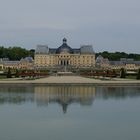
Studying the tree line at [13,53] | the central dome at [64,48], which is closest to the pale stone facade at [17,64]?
the central dome at [64,48]

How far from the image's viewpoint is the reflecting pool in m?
6.45

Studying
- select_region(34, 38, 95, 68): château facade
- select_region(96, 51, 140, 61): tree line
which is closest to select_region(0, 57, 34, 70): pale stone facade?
select_region(34, 38, 95, 68): château facade

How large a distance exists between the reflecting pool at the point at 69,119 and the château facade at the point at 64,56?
47882 mm

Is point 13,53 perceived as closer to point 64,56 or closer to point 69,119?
point 64,56

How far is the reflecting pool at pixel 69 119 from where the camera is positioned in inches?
254

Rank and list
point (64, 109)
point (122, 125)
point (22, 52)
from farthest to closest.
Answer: point (22, 52)
point (64, 109)
point (122, 125)

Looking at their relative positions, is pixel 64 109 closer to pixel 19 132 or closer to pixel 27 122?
pixel 27 122

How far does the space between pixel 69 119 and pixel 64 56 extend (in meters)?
51.1

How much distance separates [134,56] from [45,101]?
69.5 m

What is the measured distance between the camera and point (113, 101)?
1088 centimetres

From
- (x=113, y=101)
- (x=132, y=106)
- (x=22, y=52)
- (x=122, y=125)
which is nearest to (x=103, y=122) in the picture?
(x=122, y=125)

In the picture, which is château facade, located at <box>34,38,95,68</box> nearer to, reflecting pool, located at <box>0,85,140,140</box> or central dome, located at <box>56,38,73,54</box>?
central dome, located at <box>56,38,73,54</box>

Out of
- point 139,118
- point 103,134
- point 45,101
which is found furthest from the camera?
point 45,101

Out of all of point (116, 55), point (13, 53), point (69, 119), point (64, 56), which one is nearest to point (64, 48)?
point (64, 56)
